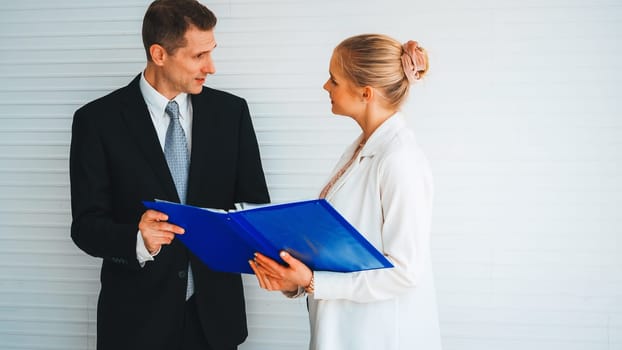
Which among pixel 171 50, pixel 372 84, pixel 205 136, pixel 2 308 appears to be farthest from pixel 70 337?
pixel 372 84

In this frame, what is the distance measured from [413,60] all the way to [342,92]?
234 millimetres

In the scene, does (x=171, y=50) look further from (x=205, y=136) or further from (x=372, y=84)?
(x=372, y=84)

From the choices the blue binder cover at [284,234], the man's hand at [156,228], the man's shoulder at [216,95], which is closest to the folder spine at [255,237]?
the blue binder cover at [284,234]

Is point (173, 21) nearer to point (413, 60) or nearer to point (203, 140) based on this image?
point (203, 140)

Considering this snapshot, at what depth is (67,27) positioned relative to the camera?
305cm

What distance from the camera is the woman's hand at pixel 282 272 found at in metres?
1.82

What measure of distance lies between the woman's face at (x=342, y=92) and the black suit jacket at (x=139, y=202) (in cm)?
64

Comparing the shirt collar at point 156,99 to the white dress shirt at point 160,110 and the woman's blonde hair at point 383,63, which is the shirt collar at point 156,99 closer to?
the white dress shirt at point 160,110

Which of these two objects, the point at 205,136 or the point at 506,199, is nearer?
the point at 205,136

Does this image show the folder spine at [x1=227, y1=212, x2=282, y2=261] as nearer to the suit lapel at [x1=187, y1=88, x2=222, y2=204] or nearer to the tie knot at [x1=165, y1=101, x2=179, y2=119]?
the suit lapel at [x1=187, y1=88, x2=222, y2=204]

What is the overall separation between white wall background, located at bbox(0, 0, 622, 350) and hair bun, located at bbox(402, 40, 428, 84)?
918 mm

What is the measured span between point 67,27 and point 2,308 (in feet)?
4.55

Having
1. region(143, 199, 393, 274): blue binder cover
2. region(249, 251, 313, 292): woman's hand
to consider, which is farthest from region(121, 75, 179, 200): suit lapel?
region(249, 251, 313, 292): woman's hand

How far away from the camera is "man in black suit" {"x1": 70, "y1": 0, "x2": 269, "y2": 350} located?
235cm
